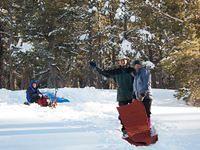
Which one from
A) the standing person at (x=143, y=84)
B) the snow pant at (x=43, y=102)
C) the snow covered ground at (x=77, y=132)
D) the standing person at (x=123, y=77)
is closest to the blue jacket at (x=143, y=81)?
the standing person at (x=143, y=84)

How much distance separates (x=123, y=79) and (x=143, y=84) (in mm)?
868

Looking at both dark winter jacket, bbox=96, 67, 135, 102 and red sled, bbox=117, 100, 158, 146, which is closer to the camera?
red sled, bbox=117, 100, 158, 146

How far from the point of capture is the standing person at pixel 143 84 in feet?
34.3

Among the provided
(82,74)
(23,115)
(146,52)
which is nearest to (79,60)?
(82,74)

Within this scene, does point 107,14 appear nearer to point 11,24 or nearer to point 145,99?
point 11,24

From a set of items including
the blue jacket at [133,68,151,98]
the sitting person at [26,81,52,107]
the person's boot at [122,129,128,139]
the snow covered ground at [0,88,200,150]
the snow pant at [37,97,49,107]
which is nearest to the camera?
the snow covered ground at [0,88,200,150]

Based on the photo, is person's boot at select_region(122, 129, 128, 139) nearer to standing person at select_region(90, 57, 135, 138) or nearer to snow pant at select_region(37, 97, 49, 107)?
standing person at select_region(90, 57, 135, 138)

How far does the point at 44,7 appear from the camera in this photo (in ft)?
120

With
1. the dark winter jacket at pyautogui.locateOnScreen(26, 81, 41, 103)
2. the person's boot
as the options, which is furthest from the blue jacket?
the dark winter jacket at pyautogui.locateOnScreen(26, 81, 41, 103)

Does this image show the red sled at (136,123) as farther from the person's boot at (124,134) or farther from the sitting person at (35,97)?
the sitting person at (35,97)

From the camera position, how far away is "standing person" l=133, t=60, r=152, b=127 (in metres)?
10.5

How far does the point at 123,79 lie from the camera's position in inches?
443

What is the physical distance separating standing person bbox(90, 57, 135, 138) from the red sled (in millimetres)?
958

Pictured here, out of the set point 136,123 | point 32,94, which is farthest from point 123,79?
point 32,94
